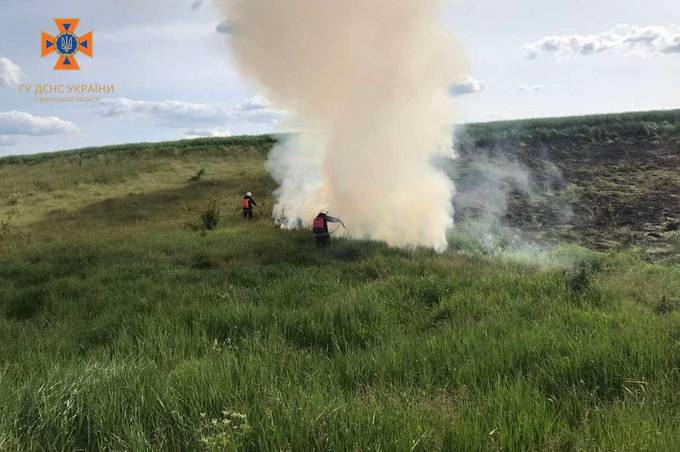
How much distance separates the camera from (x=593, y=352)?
14.5 ft

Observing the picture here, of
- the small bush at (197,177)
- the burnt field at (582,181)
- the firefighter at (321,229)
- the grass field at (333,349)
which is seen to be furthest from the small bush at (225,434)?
the small bush at (197,177)

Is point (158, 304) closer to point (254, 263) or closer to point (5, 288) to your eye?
point (254, 263)

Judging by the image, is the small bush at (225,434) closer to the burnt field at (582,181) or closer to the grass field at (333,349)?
the grass field at (333,349)

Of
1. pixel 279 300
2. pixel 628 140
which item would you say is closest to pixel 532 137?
pixel 628 140

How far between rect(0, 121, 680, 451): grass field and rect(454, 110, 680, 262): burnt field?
3866 mm

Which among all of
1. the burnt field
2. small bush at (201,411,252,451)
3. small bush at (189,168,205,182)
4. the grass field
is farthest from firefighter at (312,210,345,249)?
small bush at (189,168,205,182)

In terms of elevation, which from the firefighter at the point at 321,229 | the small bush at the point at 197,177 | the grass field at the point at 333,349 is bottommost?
the grass field at the point at 333,349

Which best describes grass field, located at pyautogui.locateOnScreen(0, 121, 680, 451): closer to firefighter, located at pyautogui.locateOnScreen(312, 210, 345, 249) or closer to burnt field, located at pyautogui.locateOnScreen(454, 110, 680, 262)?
firefighter, located at pyautogui.locateOnScreen(312, 210, 345, 249)

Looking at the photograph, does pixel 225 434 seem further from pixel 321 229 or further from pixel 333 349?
pixel 321 229

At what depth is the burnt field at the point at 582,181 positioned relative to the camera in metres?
15.5

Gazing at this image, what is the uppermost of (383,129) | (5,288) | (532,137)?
(532,137)

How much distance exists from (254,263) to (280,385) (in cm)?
693

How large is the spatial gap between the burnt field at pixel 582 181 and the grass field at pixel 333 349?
3.87m

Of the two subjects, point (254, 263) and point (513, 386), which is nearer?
point (513, 386)
